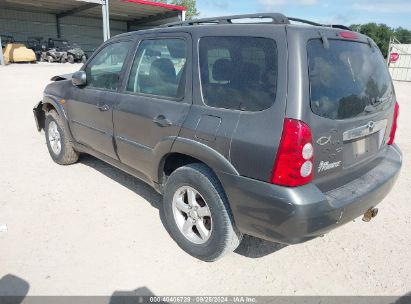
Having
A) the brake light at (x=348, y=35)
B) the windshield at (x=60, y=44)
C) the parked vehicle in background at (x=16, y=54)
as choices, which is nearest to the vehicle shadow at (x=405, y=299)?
the brake light at (x=348, y=35)

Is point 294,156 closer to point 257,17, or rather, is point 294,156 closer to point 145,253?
point 257,17

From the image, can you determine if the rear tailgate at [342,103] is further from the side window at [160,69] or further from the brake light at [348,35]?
the side window at [160,69]

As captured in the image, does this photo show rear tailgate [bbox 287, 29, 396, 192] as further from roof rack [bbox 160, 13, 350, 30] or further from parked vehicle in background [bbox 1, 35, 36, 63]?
parked vehicle in background [bbox 1, 35, 36, 63]

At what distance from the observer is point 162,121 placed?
2.86m

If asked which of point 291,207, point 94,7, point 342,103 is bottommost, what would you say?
point 291,207

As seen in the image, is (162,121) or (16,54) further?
(16,54)

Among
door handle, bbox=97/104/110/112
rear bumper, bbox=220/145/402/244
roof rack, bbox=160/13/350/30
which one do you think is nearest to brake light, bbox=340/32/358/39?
roof rack, bbox=160/13/350/30

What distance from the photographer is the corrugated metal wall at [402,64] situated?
893 inches

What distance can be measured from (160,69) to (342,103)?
1.61 metres


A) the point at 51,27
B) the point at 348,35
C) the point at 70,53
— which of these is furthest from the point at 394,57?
the point at 51,27

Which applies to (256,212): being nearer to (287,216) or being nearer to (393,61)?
(287,216)

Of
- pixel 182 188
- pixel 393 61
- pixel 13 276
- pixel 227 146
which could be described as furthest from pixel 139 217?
pixel 393 61

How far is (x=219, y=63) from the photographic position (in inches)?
100

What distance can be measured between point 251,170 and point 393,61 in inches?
996
